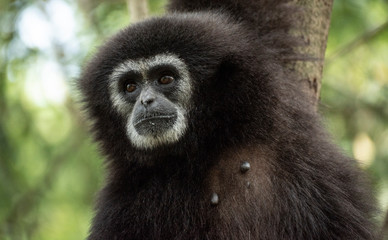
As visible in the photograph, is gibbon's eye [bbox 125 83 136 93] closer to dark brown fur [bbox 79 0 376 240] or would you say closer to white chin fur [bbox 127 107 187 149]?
dark brown fur [bbox 79 0 376 240]

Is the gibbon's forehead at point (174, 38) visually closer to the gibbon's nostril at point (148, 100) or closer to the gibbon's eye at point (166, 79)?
the gibbon's eye at point (166, 79)

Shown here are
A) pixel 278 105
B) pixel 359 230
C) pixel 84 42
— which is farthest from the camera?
pixel 84 42

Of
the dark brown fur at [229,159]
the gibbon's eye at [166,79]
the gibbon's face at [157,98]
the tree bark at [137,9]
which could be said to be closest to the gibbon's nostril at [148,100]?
the gibbon's face at [157,98]

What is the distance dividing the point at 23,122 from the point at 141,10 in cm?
254

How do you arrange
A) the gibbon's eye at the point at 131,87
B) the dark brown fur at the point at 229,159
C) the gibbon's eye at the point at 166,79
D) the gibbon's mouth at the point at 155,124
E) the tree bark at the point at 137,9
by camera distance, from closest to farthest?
the dark brown fur at the point at 229,159
the gibbon's mouth at the point at 155,124
the gibbon's eye at the point at 166,79
the gibbon's eye at the point at 131,87
the tree bark at the point at 137,9

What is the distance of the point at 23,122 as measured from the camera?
8320mm

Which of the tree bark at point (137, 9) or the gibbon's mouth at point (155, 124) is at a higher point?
the tree bark at point (137, 9)

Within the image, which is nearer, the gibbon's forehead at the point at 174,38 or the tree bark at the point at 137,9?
the gibbon's forehead at the point at 174,38

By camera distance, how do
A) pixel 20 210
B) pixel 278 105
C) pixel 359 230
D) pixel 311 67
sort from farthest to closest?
pixel 20 210
pixel 311 67
pixel 278 105
pixel 359 230

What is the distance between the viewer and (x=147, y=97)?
5.48 metres

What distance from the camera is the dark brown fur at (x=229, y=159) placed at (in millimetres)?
4996

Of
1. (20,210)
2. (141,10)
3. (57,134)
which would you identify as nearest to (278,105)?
(141,10)

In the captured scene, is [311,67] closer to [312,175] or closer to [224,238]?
[312,175]

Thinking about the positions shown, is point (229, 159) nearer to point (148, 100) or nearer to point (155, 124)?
point (155, 124)
